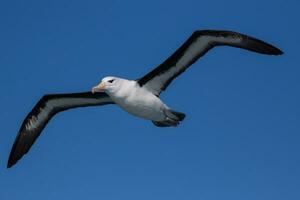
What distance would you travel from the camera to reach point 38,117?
17656 millimetres

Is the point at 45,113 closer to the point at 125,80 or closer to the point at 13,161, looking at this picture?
the point at 13,161

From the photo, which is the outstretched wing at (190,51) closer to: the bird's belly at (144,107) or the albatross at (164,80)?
the albatross at (164,80)

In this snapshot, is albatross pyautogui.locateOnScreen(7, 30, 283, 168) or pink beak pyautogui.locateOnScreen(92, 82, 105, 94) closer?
albatross pyautogui.locateOnScreen(7, 30, 283, 168)

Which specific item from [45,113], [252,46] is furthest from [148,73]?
[45,113]

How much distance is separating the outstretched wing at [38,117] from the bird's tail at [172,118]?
256cm

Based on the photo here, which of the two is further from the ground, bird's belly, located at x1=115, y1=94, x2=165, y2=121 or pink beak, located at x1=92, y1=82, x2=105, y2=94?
pink beak, located at x1=92, y1=82, x2=105, y2=94

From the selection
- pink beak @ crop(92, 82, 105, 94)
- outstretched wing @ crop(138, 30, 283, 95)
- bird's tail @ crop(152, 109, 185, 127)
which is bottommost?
bird's tail @ crop(152, 109, 185, 127)

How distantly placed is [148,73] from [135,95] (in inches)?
32.4

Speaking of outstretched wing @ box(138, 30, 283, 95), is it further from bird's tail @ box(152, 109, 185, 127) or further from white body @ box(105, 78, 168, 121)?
bird's tail @ box(152, 109, 185, 127)

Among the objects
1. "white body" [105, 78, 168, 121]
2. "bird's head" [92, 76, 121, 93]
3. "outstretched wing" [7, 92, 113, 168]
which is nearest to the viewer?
Result: "white body" [105, 78, 168, 121]

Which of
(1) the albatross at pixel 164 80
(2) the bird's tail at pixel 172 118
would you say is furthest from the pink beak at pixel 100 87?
(2) the bird's tail at pixel 172 118

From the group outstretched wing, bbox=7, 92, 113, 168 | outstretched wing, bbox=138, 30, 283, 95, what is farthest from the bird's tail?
outstretched wing, bbox=7, 92, 113, 168

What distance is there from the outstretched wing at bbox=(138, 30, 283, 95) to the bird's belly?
682 millimetres

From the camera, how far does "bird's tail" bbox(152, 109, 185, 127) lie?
599 inches
